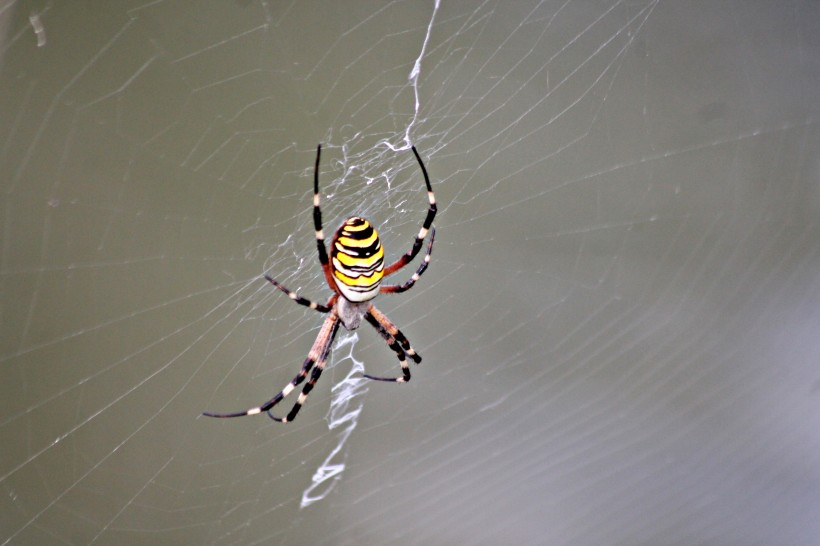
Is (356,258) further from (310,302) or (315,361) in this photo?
(315,361)

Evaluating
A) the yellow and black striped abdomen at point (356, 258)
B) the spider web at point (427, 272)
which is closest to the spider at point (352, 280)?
the yellow and black striped abdomen at point (356, 258)

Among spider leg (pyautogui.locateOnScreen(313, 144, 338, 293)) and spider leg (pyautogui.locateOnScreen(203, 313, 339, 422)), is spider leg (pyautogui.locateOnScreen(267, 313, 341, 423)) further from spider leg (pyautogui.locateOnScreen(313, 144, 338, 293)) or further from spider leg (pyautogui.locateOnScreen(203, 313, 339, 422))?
spider leg (pyautogui.locateOnScreen(313, 144, 338, 293))

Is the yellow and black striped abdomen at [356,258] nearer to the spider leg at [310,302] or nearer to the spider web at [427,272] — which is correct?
the spider leg at [310,302]

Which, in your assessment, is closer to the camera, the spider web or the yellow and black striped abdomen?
the yellow and black striped abdomen

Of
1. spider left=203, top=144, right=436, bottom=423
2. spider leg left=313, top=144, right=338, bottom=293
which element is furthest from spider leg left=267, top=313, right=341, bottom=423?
spider leg left=313, top=144, right=338, bottom=293

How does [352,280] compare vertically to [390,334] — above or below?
below

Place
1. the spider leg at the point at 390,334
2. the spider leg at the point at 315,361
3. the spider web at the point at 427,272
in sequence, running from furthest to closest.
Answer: the spider web at the point at 427,272 → the spider leg at the point at 390,334 → the spider leg at the point at 315,361


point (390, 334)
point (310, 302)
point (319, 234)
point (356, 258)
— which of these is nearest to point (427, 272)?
point (390, 334)
